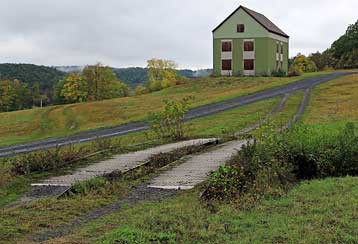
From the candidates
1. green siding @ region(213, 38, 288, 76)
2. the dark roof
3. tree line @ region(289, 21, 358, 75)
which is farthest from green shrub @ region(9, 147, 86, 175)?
tree line @ region(289, 21, 358, 75)

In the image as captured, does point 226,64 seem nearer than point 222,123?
No

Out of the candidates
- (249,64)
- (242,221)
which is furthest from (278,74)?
(242,221)

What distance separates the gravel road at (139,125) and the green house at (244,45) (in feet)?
29.3

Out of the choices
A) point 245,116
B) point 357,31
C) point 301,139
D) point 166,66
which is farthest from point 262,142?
point 166,66

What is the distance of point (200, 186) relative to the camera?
9.94 metres

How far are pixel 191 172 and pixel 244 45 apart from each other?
48.3 m

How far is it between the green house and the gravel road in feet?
29.3

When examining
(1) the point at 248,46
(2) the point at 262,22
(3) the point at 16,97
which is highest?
(2) the point at 262,22

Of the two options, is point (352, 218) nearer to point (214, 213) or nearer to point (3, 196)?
point (214, 213)

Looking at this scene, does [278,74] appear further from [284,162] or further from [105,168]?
[284,162]

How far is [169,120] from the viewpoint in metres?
20.0

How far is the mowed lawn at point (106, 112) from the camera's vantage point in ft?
116

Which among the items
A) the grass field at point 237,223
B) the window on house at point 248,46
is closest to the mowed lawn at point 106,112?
the window on house at point 248,46

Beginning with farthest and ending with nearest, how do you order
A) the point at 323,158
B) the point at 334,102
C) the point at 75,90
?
the point at 75,90, the point at 334,102, the point at 323,158
